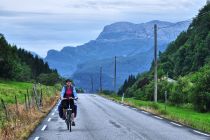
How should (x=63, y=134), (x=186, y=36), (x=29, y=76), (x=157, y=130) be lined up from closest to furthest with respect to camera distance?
(x=63, y=134), (x=157, y=130), (x=186, y=36), (x=29, y=76)

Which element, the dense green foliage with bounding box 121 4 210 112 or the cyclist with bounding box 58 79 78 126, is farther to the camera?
the dense green foliage with bounding box 121 4 210 112

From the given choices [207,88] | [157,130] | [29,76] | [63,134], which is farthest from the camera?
[29,76]

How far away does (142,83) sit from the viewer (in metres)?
117

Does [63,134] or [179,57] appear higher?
[179,57]

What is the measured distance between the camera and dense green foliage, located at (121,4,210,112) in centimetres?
4169

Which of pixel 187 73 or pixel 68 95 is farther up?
pixel 187 73

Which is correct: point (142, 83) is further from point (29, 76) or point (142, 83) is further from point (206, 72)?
point (206, 72)

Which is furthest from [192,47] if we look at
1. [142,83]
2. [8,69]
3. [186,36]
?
[8,69]

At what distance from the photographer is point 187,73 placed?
10938 centimetres

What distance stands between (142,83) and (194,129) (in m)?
96.2

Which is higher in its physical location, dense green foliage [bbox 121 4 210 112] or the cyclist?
dense green foliage [bbox 121 4 210 112]

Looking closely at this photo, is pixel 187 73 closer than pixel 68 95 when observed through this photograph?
No

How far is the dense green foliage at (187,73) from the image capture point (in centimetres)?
4169

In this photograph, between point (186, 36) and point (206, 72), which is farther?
point (186, 36)
